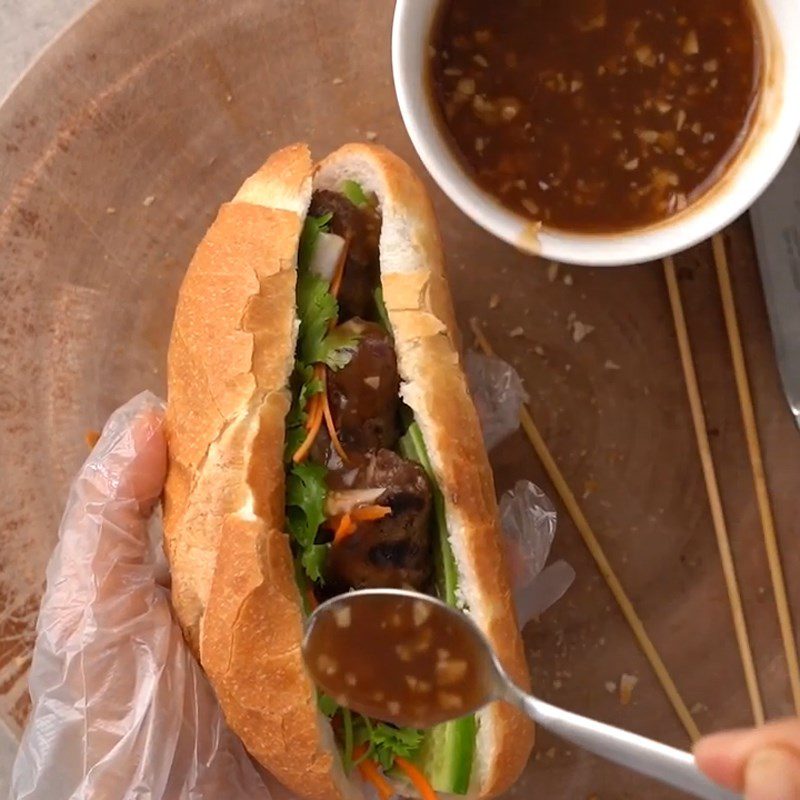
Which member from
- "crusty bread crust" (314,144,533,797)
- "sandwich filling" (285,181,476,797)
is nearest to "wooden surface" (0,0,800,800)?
"crusty bread crust" (314,144,533,797)

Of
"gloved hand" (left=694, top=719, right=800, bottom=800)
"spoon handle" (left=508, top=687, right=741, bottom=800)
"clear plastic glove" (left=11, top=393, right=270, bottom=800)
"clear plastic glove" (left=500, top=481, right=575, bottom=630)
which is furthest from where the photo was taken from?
"clear plastic glove" (left=500, top=481, right=575, bottom=630)

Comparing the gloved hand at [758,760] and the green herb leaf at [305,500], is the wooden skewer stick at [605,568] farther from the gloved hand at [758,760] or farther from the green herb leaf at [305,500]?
the gloved hand at [758,760]

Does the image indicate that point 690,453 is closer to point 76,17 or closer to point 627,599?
point 627,599

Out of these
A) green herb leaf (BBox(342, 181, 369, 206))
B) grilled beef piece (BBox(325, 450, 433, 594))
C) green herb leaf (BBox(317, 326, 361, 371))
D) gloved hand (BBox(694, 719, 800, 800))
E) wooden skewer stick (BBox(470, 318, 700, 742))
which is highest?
green herb leaf (BBox(342, 181, 369, 206))

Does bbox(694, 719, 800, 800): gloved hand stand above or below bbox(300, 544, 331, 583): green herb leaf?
above

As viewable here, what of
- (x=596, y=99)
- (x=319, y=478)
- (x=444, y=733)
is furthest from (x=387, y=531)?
(x=596, y=99)

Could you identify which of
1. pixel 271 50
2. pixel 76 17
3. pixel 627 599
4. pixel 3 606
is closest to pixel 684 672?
pixel 627 599

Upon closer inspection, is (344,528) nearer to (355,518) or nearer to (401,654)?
(355,518)

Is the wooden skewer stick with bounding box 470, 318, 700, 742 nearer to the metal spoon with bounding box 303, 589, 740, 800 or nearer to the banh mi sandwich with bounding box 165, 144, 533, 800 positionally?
the banh mi sandwich with bounding box 165, 144, 533, 800
